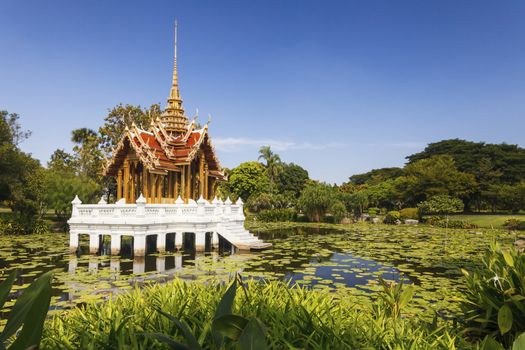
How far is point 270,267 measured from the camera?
12.6 m

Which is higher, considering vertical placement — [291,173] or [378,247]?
[291,173]

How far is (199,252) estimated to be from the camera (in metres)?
16.3

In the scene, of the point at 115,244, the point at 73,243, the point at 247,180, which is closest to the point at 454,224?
the point at 115,244

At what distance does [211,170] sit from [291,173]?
146 feet

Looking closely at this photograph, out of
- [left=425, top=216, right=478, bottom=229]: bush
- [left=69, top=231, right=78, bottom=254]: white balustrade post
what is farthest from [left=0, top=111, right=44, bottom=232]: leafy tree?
[left=425, top=216, right=478, bottom=229]: bush

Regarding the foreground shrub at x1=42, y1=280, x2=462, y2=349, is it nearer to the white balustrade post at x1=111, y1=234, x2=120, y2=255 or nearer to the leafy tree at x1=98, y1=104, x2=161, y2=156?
the white balustrade post at x1=111, y1=234, x2=120, y2=255

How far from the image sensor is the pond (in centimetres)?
928

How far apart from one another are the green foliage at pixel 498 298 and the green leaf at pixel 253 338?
3563 mm

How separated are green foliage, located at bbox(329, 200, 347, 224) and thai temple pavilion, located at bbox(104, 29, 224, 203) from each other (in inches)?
709

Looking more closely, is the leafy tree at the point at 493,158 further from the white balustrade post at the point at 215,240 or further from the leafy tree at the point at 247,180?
the white balustrade post at the point at 215,240

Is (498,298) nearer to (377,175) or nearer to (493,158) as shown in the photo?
(493,158)

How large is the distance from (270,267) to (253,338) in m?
11.4

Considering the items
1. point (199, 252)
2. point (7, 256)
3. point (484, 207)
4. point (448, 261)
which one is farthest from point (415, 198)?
point (7, 256)

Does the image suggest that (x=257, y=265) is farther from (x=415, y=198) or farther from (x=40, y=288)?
(x=415, y=198)
